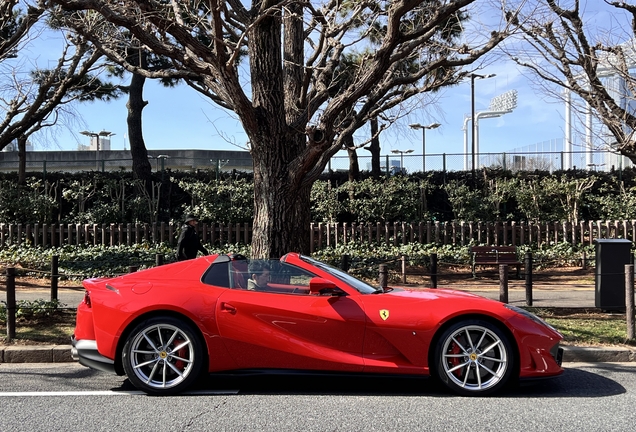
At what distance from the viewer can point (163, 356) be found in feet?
17.2

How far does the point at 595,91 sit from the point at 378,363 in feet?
29.1

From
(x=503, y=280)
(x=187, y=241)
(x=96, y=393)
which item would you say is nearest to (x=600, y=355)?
(x=503, y=280)

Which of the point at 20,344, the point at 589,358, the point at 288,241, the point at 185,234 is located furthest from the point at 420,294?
the point at 185,234

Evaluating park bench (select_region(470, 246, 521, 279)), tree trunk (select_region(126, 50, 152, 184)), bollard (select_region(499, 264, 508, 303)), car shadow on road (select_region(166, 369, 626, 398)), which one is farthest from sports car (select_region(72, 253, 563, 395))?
tree trunk (select_region(126, 50, 152, 184))

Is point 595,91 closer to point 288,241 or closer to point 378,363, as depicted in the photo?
point 288,241

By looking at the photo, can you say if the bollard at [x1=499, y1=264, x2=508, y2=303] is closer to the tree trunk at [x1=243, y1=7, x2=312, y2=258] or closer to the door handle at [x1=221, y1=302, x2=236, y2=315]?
the tree trunk at [x1=243, y1=7, x2=312, y2=258]

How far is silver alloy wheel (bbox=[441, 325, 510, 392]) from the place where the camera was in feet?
16.8

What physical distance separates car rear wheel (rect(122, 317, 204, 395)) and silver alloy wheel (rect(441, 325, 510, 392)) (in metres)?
2.23

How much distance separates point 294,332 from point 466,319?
5.08 ft

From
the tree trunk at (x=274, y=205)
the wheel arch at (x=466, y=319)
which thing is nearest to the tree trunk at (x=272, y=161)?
the tree trunk at (x=274, y=205)

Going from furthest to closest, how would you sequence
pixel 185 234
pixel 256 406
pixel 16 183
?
1. pixel 16 183
2. pixel 185 234
3. pixel 256 406

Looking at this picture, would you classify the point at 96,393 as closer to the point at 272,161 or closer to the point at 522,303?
the point at 272,161

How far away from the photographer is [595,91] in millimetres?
11461

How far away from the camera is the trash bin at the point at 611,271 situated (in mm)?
9055
